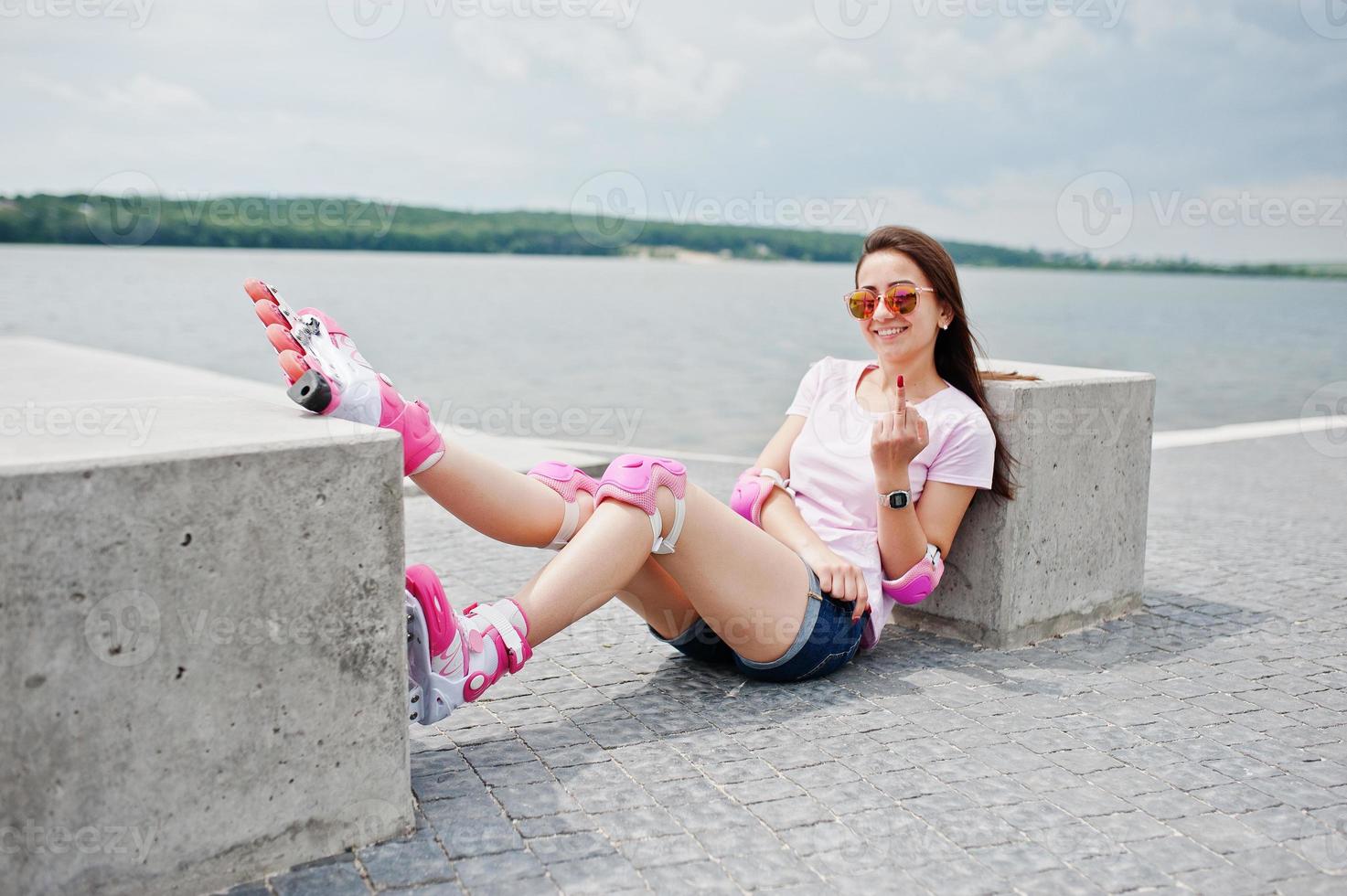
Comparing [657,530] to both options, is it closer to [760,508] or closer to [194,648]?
[760,508]

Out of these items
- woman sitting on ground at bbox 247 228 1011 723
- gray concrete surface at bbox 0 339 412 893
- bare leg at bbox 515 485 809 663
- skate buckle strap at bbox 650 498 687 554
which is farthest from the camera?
skate buckle strap at bbox 650 498 687 554

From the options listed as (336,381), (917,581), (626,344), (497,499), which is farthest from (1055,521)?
(626,344)

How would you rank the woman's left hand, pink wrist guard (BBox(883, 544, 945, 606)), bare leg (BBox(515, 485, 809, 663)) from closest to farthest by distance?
bare leg (BBox(515, 485, 809, 663)) < the woman's left hand < pink wrist guard (BBox(883, 544, 945, 606))

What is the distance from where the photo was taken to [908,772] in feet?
11.3

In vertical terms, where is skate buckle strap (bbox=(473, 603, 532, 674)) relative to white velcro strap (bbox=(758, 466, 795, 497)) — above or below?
below

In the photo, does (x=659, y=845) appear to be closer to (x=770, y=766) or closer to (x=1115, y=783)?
(x=770, y=766)

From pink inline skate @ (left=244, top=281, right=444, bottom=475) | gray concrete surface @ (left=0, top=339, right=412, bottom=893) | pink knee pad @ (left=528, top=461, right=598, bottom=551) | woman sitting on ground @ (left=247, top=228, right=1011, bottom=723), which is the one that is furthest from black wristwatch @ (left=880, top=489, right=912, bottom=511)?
gray concrete surface @ (left=0, top=339, right=412, bottom=893)

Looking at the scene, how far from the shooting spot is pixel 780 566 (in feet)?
12.6

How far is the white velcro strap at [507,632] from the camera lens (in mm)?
3385

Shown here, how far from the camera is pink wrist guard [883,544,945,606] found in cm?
413

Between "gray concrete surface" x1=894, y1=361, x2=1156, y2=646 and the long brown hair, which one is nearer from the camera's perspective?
the long brown hair

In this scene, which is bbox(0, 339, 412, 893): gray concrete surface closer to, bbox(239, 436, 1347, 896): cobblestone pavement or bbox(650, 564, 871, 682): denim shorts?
bbox(239, 436, 1347, 896): cobblestone pavement

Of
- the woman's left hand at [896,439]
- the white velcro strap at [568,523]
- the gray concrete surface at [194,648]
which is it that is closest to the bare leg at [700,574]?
the white velcro strap at [568,523]

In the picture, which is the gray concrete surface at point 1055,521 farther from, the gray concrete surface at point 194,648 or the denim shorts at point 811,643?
→ the gray concrete surface at point 194,648
